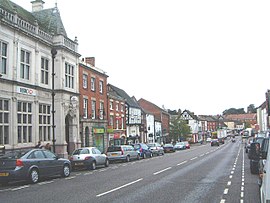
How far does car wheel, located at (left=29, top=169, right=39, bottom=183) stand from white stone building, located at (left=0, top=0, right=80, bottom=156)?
7800 millimetres

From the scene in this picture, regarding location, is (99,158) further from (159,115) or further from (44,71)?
(159,115)

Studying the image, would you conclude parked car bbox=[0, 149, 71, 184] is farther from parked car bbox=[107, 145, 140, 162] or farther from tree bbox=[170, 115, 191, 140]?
tree bbox=[170, 115, 191, 140]

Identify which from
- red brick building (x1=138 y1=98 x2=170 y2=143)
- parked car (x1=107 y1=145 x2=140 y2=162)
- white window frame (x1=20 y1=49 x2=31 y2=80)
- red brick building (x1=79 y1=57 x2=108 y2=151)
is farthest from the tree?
white window frame (x1=20 y1=49 x2=31 y2=80)

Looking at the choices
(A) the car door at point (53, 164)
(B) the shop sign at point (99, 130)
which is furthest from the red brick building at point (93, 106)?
(A) the car door at point (53, 164)

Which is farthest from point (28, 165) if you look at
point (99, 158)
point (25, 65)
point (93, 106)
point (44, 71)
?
point (93, 106)

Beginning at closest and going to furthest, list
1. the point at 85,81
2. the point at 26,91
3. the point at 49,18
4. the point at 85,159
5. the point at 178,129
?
1. the point at 85,159
2. the point at 26,91
3. the point at 49,18
4. the point at 85,81
5. the point at 178,129

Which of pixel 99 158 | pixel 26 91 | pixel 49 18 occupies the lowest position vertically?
pixel 99 158

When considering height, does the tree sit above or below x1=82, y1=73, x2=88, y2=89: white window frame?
below

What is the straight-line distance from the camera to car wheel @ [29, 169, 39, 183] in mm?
15125

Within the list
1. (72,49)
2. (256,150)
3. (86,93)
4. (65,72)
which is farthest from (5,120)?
(256,150)

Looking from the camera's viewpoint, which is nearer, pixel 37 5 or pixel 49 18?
pixel 49 18

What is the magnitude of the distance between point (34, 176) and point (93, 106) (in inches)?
960

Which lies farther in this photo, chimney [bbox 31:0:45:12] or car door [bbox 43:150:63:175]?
chimney [bbox 31:0:45:12]

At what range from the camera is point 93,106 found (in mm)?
39562
